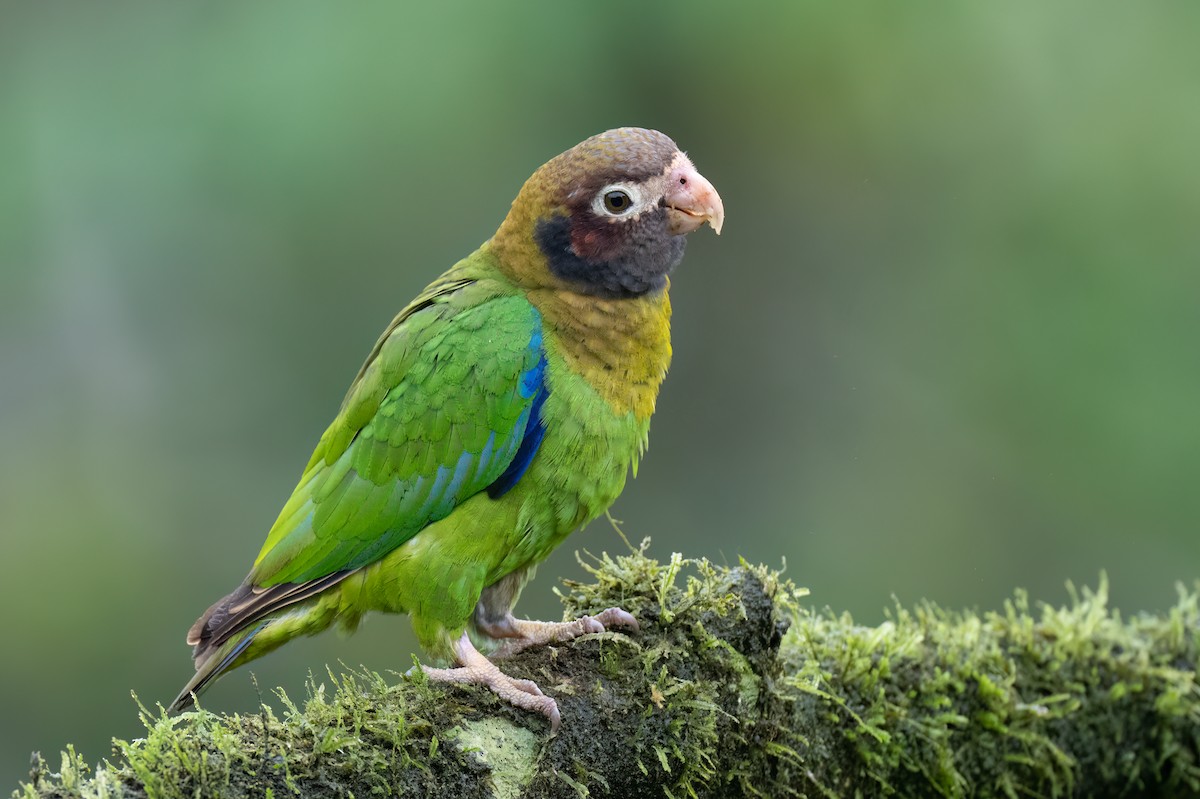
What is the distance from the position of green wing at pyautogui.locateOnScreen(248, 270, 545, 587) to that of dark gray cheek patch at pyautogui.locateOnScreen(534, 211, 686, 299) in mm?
254

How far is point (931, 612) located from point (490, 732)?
5.86 feet

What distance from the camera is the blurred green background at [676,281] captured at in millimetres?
7262

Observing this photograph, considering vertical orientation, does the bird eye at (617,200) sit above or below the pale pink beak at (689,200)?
below

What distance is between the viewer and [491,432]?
3.95 metres

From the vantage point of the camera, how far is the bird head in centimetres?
419

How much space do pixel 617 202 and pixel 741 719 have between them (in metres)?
2.02

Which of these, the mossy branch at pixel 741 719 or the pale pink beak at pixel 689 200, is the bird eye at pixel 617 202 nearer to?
the pale pink beak at pixel 689 200

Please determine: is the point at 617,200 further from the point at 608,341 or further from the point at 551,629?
the point at 551,629

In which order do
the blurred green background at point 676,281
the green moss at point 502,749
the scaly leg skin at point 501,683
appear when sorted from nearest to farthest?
the green moss at point 502,749 → the scaly leg skin at point 501,683 → the blurred green background at point 676,281

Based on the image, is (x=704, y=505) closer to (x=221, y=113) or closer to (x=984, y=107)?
(x=984, y=107)

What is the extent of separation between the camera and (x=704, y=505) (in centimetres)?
808

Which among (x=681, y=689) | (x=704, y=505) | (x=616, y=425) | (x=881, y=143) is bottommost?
(x=681, y=689)

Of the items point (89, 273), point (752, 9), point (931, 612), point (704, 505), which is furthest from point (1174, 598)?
point (89, 273)

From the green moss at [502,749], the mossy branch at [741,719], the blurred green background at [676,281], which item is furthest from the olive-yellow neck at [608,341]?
the blurred green background at [676,281]
